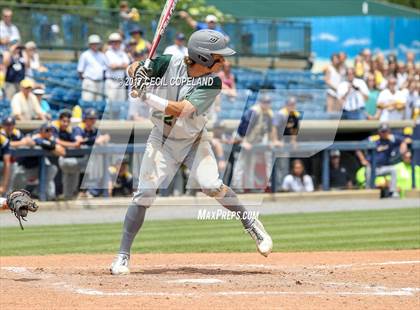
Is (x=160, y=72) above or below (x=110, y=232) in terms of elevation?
above

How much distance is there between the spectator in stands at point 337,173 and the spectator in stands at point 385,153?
1.43 ft

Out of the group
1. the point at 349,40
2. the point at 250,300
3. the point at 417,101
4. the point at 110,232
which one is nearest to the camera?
the point at 250,300

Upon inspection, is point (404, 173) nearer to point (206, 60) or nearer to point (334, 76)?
point (334, 76)

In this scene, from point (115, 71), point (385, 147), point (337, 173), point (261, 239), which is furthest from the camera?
point (385, 147)

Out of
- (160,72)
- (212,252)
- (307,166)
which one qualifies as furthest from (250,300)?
(307,166)

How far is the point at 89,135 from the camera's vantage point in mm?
17172

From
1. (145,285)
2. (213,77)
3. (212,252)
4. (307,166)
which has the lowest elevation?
(307,166)

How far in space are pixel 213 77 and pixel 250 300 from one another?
226cm

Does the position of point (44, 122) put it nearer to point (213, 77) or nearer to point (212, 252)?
point (212, 252)

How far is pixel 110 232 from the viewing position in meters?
13.5

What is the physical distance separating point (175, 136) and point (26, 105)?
919 centimetres

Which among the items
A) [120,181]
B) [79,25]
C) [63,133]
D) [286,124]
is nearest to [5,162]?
[63,133]

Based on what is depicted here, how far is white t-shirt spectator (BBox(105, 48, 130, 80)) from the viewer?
19312 mm

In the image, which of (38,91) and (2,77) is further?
(2,77)
